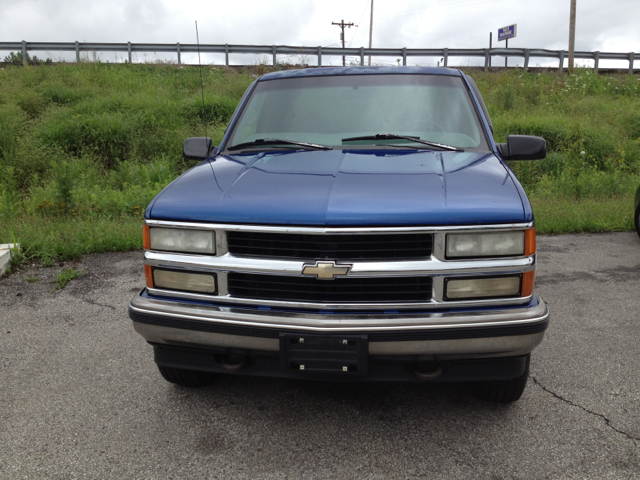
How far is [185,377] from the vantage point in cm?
283

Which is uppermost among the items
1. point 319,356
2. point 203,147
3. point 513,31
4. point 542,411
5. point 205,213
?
point 513,31

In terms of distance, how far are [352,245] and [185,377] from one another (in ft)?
4.22

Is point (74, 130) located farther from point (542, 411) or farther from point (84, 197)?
point (542, 411)

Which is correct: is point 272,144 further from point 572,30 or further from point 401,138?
point 572,30

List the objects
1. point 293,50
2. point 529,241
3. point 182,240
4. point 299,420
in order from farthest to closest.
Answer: point 293,50
point 299,420
point 182,240
point 529,241

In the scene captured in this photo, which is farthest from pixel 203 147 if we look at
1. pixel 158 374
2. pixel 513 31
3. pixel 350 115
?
pixel 513 31

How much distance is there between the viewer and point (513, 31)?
3575 centimetres

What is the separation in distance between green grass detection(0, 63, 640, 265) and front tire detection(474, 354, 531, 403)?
458 cm

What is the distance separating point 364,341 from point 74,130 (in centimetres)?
1165

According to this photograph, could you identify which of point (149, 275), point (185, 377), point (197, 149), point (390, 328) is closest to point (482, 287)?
point (390, 328)

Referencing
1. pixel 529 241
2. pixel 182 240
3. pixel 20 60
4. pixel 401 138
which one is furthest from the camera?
pixel 20 60

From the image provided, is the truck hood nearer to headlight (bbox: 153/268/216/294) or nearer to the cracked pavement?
headlight (bbox: 153/268/216/294)

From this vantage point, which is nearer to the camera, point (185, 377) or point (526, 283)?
point (526, 283)

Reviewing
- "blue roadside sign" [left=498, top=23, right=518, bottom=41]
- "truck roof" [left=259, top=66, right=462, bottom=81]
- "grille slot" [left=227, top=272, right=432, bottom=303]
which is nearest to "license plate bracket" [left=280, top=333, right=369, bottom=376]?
"grille slot" [left=227, top=272, right=432, bottom=303]
